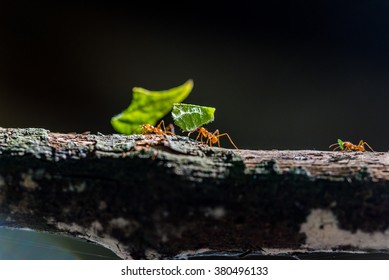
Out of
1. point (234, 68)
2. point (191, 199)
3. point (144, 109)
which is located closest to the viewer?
point (191, 199)

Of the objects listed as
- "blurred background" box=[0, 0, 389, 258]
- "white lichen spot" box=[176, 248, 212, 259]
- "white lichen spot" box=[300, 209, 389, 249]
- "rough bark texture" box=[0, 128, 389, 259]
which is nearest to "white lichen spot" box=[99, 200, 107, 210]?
"rough bark texture" box=[0, 128, 389, 259]

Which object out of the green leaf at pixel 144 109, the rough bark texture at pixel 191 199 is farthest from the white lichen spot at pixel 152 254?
the green leaf at pixel 144 109

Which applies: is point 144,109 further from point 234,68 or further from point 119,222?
point 234,68

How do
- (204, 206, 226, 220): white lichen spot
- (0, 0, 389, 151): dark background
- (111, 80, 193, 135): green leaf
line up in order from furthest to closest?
1. (0, 0, 389, 151): dark background
2. (111, 80, 193, 135): green leaf
3. (204, 206, 226, 220): white lichen spot

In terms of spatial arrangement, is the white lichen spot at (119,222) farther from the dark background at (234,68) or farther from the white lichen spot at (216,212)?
the dark background at (234,68)

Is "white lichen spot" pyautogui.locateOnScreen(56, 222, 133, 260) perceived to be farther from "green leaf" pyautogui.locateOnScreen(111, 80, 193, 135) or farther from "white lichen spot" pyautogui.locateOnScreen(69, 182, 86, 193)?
"green leaf" pyautogui.locateOnScreen(111, 80, 193, 135)

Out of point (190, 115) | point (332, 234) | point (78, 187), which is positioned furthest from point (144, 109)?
point (332, 234)
